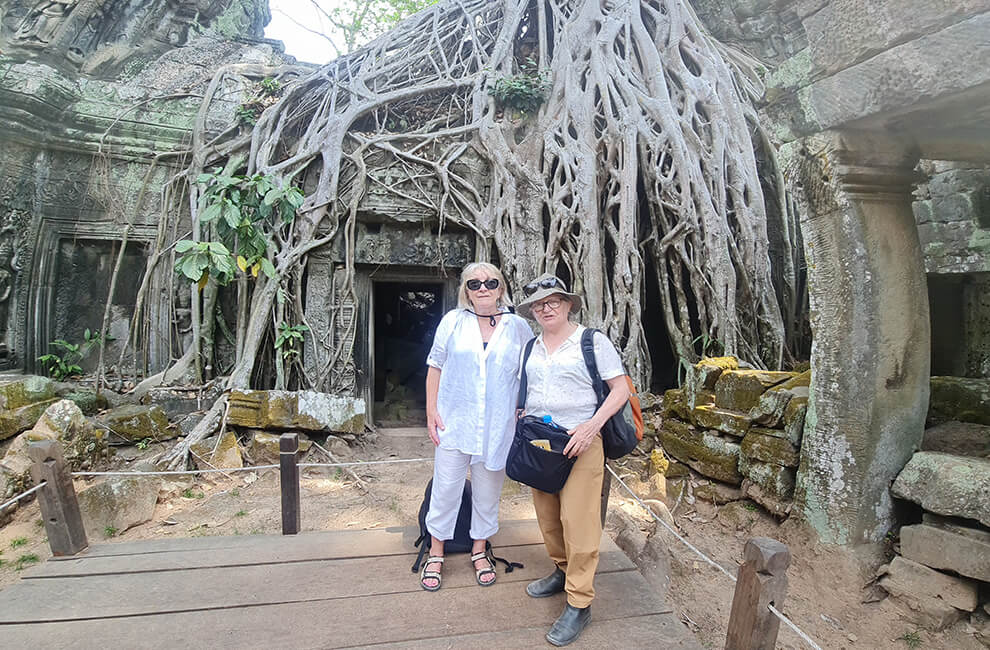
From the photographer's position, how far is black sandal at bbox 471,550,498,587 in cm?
191

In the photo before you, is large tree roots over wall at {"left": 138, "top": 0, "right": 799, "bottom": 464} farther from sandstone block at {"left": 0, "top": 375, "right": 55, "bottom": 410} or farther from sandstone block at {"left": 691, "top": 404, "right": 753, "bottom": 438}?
sandstone block at {"left": 691, "top": 404, "right": 753, "bottom": 438}

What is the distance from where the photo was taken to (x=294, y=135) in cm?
576

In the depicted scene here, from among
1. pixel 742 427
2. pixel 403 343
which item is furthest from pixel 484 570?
pixel 403 343

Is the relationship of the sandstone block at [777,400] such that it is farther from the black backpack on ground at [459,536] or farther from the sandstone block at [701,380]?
the black backpack on ground at [459,536]

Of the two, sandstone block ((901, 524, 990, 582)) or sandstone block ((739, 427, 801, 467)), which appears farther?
sandstone block ((739, 427, 801, 467))

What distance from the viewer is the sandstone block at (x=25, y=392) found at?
4227mm

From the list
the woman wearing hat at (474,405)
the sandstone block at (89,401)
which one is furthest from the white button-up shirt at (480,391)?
the sandstone block at (89,401)

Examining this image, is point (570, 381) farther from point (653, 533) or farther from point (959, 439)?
point (959, 439)

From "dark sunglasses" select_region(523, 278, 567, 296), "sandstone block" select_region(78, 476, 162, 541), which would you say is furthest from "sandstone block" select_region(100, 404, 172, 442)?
"dark sunglasses" select_region(523, 278, 567, 296)

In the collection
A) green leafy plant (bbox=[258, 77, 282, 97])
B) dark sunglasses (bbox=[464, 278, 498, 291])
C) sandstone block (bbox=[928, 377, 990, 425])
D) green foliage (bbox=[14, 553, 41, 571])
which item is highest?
green leafy plant (bbox=[258, 77, 282, 97])

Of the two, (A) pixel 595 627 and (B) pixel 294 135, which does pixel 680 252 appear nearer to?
(A) pixel 595 627

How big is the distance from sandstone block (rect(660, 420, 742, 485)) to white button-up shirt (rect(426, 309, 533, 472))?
1.80 meters

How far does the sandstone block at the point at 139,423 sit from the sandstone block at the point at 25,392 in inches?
23.6

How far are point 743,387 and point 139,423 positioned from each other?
4.81 metres
